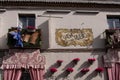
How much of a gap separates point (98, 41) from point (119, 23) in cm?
223

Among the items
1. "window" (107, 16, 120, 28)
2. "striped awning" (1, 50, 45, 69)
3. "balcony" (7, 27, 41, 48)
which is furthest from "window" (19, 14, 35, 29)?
"window" (107, 16, 120, 28)

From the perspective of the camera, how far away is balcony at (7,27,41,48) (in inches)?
703

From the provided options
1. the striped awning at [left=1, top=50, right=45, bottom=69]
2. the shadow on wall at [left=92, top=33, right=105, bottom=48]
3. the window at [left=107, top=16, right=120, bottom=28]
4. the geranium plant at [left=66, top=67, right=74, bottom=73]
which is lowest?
the geranium plant at [left=66, top=67, right=74, bottom=73]

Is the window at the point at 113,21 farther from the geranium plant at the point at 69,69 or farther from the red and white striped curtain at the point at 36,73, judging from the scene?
the red and white striped curtain at the point at 36,73

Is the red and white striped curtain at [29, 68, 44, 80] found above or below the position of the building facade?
below

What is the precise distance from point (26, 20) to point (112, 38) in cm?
549

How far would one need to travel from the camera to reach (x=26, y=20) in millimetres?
19484

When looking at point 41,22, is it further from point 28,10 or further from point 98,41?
point 98,41

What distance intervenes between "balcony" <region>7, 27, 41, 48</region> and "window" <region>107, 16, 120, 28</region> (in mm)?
4793

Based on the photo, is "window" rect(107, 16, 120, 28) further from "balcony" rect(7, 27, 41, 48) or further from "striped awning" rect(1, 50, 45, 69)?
"striped awning" rect(1, 50, 45, 69)

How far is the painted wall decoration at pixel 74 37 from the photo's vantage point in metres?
18.7

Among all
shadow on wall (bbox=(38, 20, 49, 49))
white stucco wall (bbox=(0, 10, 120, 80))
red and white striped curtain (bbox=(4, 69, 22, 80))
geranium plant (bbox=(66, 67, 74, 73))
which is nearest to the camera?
red and white striped curtain (bbox=(4, 69, 22, 80))

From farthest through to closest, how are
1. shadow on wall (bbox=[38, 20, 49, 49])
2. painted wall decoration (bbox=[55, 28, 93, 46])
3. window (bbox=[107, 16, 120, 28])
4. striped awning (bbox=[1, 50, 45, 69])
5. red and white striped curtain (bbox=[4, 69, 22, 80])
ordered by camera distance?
window (bbox=[107, 16, 120, 28])
painted wall decoration (bbox=[55, 28, 93, 46])
shadow on wall (bbox=[38, 20, 49, 49])
striped awning (bbox=[1, 50, 45, 69])
red and white striped curtain (bbox=[4, 69, 22, 80])

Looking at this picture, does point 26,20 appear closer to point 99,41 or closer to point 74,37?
point 74,37
